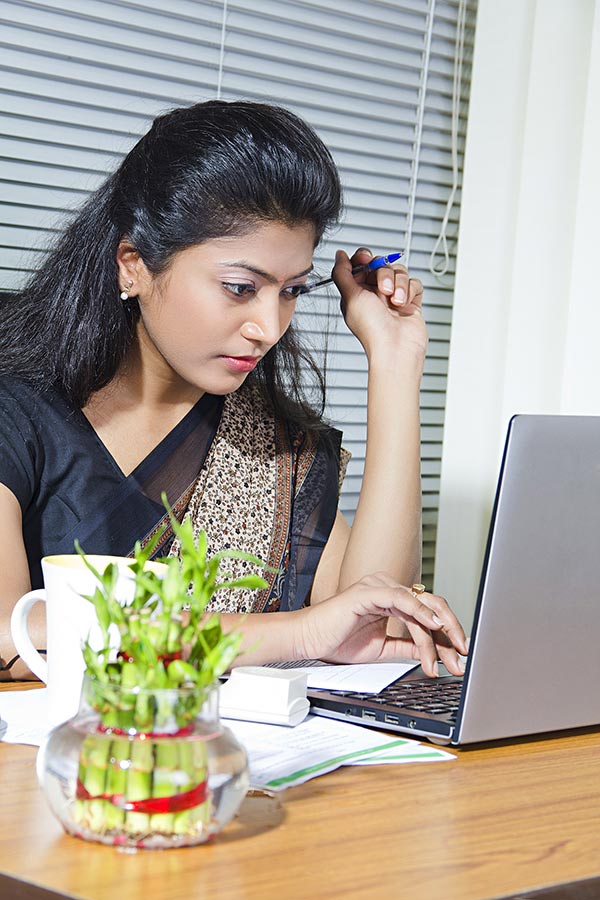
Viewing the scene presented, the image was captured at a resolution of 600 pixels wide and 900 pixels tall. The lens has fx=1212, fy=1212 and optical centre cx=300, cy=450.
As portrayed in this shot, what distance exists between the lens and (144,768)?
733 mm

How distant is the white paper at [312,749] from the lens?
948mm

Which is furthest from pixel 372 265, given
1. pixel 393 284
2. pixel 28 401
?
pixel 28 401

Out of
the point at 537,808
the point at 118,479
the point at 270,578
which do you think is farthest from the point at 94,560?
the point at 270,578

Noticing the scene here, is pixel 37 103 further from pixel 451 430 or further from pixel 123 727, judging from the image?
pixel 123 727

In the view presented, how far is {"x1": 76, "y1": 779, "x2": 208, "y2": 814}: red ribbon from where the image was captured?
74cm

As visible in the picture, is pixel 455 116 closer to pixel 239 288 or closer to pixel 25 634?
pixel 239 288

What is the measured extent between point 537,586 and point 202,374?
741mm

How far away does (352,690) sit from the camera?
118 cm

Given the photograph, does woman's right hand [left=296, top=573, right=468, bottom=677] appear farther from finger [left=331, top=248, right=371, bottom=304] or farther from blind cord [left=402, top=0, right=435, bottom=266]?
blind cord [left=402, top=0, right=435, bottom=266]

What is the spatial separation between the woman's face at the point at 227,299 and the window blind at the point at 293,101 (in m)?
0.49

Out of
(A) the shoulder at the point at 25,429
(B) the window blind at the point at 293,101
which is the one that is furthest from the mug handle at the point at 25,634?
(B) the window blind at the point at 293,101

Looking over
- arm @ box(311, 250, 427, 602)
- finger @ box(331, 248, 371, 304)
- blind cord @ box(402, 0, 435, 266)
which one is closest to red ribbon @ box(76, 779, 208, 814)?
arm @ box(311, 250, 427, 602)

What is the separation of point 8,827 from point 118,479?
0.93 meters

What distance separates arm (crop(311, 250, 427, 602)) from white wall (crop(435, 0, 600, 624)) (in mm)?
576
